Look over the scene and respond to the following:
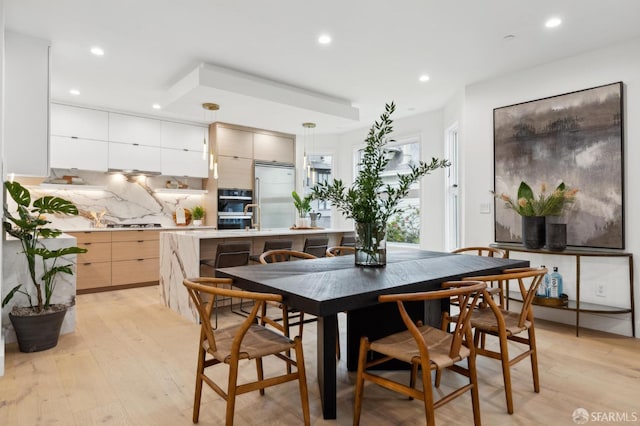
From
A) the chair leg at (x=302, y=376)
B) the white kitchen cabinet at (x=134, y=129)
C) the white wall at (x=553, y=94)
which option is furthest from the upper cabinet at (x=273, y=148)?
the chair leg at (x=302, y=376)

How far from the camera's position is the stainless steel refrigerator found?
22.5 ft

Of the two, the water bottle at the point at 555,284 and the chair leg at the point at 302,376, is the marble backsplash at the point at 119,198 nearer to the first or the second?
the chair leg at the point at 302,376

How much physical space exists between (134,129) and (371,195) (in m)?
4.98

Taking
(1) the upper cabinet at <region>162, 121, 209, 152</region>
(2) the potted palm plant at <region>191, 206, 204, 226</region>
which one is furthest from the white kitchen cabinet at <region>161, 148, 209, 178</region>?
(2) the potted palm plant at <region>191, 206, 204, 226</region>

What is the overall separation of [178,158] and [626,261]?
237 inches

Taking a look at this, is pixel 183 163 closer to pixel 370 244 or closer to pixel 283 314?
pixel 283 314

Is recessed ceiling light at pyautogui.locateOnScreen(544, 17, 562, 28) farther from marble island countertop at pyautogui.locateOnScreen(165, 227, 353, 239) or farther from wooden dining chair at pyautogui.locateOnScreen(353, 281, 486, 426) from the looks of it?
marble island countertop at pyautogui.locateOnScreen(165, 227, 353, 239)

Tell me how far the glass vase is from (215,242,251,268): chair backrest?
1.74 m

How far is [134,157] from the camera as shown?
597 centimetres

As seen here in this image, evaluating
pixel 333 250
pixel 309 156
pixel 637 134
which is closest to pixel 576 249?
pixel 637 134

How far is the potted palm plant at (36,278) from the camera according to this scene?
3.04 m

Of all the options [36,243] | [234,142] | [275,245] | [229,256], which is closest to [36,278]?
[36,243]

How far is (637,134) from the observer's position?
342cm

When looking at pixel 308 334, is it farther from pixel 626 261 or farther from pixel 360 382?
pixel 626 261
